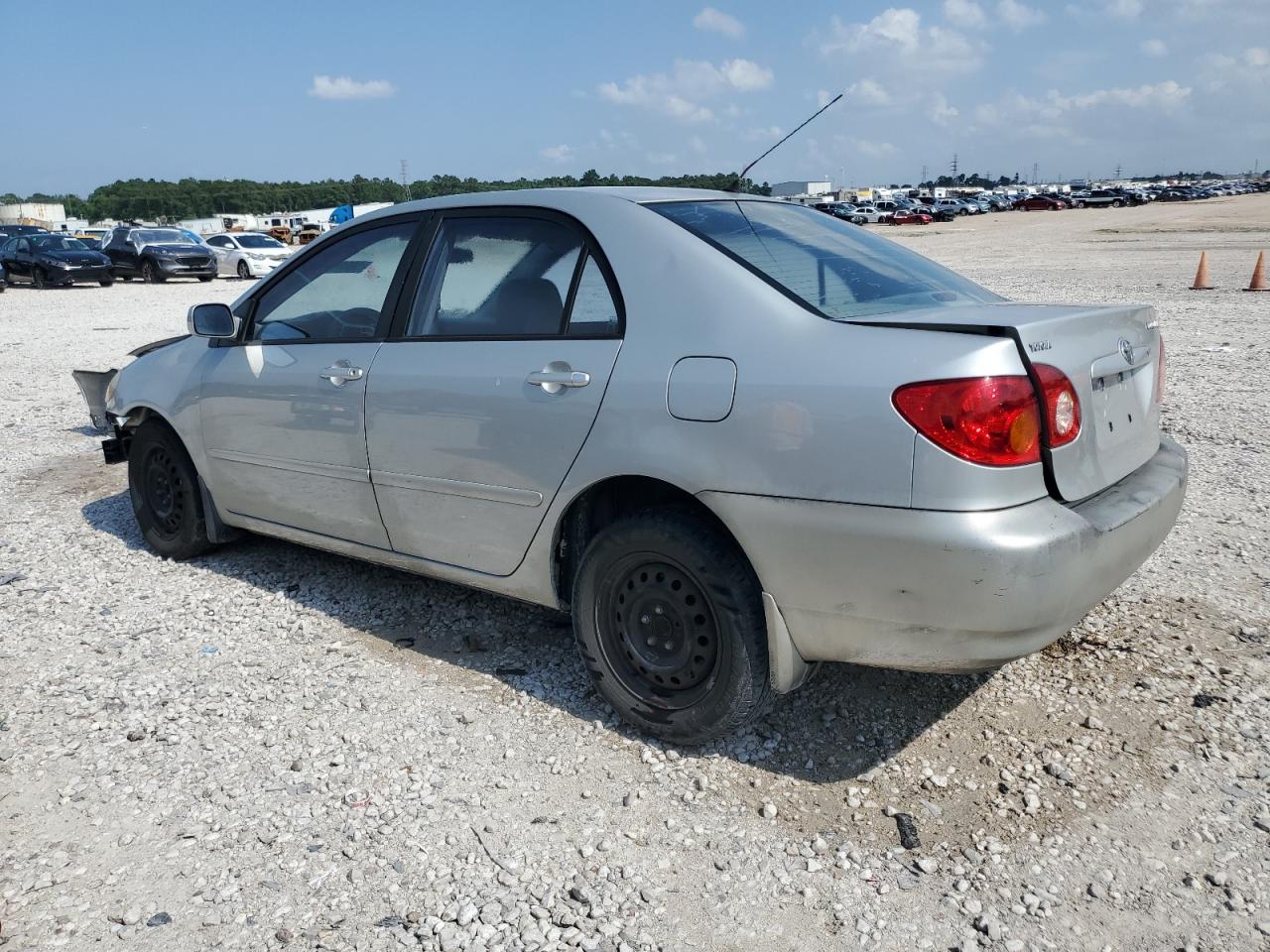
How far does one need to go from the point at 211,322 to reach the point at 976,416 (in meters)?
3.56

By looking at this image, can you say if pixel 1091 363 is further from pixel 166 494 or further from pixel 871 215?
pixel 871 215

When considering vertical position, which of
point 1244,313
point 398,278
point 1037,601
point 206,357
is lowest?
point 1244,313

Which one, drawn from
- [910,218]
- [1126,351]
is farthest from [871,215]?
[1126,351]

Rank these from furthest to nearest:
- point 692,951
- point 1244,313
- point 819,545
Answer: point 1244,313, point 819,545, point 692,951

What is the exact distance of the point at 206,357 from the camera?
190 inches

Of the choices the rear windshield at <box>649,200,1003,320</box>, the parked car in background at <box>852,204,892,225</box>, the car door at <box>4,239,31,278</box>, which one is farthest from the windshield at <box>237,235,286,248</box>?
the parked car in background at <box>852,204,892,225</box>

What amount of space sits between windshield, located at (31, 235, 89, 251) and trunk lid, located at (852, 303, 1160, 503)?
31.4 metres

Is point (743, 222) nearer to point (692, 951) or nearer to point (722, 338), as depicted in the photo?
point (722, 338)

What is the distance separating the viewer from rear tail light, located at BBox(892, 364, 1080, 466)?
2578mm

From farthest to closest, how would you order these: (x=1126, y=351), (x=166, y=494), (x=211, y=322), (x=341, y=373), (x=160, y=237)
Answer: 1. (x=160, y=237)
2. (x=166, y=494)
3. (x=211, y=322)
4. (x=341, y=373)
5. (x=1126, y=351)

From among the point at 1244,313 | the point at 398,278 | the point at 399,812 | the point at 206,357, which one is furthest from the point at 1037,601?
the point at 1244,313

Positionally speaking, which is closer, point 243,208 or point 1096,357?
point 1096,357

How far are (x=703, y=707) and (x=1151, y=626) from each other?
2.02 meters

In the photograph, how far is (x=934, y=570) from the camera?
2.62 metres
